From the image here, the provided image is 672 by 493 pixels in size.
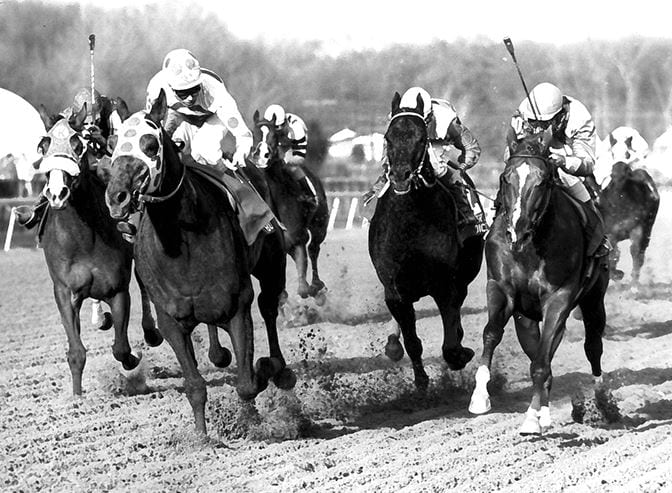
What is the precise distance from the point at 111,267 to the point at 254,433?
207cm

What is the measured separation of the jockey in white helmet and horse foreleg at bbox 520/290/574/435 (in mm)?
2091

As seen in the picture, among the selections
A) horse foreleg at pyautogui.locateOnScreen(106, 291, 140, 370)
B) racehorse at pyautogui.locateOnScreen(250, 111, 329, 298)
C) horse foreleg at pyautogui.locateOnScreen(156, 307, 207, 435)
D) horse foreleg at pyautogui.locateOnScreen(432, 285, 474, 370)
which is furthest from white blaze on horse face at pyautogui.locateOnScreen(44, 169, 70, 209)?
racehorse at pyautogui.locateOnScreen(250, 111, 329, 298)

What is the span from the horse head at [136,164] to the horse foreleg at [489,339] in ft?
6.53

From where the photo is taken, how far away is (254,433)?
23.6 feet

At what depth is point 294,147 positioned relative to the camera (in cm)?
1441

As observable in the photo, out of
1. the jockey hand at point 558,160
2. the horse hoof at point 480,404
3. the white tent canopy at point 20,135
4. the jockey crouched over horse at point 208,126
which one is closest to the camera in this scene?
the horse hoof at point 480,404

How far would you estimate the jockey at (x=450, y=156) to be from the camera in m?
8.34

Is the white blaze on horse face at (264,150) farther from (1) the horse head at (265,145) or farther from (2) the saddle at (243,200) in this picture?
(2) the saddle at (243,200)

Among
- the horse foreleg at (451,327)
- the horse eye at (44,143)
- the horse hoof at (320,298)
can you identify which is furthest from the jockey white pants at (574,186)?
the horse hoof at (320,298)

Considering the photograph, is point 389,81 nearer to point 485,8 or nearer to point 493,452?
point 485,8

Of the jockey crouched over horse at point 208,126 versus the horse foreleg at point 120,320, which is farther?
the horse foreleg at point 120,320

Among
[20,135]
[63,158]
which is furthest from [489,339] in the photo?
[20,135]

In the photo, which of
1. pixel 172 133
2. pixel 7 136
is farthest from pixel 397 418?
pixel 7 136

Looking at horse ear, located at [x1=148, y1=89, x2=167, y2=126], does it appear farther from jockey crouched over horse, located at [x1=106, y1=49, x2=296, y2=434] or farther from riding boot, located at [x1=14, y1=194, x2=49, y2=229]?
riding boot, located at [x1=14, y1=194, x2=49, y2=229]
